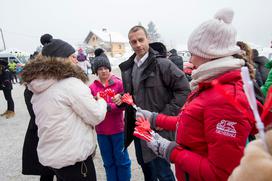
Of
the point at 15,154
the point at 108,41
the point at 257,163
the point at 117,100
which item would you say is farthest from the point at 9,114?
the point at 108,41

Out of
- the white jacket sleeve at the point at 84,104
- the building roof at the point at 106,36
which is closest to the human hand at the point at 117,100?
the white jacket sleeve at the point at 84,104

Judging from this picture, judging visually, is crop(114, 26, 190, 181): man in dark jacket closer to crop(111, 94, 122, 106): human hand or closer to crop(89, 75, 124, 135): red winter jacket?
crop(111, 94, 122, 106): human hand

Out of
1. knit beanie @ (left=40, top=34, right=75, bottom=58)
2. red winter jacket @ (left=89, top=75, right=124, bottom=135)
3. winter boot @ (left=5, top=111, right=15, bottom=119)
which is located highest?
knit beanie @ (left=40, top=34, right=75, bottom=58)

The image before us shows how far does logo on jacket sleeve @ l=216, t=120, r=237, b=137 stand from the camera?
3.77 feet

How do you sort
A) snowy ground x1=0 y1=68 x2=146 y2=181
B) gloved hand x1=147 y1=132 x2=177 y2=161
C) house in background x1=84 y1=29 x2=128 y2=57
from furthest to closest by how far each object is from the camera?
house in background x1=84 y1=29 x2=128 y2=57 < snowy ground x1=0 y1=68 x2=146 y2=181 < gloved hand x1=147 y1=132 x2=177 y2=161

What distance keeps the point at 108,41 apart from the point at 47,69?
4493 centimetres

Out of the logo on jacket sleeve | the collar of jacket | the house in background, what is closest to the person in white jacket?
the collar of jacket

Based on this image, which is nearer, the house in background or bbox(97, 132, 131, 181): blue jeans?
bbox(97, 132, 131, 181): blue jeans

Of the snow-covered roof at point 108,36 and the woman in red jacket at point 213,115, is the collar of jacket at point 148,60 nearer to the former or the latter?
the woman in red jacket at point 213,115

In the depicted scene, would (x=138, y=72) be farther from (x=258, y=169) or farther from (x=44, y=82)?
(x=258, y=169)

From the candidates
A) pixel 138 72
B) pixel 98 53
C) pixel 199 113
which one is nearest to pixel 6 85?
pixel 98 53

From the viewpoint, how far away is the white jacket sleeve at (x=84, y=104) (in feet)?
6.18

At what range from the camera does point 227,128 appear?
3.79 feet

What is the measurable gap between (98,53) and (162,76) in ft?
6.02
